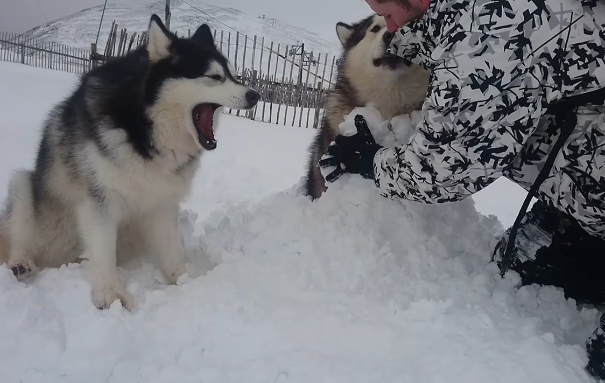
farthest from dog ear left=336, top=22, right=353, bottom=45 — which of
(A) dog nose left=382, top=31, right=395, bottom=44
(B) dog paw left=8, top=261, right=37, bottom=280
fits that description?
(B) dog paw left=8, top=261, right=37, bottom=280

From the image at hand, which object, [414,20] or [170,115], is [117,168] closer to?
[170,115]

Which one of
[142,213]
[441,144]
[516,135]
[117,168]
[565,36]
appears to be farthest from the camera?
[142,213]

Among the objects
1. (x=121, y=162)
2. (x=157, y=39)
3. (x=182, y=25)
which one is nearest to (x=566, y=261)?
(x=121, y=162)

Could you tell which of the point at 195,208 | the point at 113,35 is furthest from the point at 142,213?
the point at 113,35

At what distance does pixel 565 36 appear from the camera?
1.16 metres

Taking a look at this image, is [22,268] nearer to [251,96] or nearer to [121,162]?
[121,162]

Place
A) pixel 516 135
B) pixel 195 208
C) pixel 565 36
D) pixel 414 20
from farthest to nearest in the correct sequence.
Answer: pixel 195 208
pixel 414 20
pixel 516 135
pixel 565 36

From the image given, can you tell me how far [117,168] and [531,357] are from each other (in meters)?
1.74

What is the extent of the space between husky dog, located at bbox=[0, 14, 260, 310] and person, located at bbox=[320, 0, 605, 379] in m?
0.93

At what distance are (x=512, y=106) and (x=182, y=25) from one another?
110 feet

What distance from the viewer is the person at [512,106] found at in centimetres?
116

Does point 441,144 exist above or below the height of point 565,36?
below

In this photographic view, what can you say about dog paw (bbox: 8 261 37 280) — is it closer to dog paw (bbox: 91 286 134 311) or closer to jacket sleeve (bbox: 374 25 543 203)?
dog paw (bbox: 91 286 134 311)

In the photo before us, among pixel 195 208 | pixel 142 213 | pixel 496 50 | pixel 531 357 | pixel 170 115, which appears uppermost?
pixel 496 50
